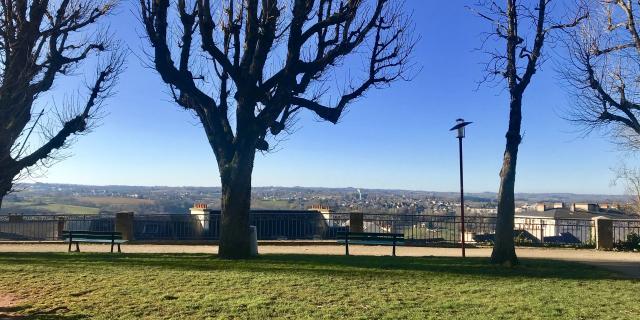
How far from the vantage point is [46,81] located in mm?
13414

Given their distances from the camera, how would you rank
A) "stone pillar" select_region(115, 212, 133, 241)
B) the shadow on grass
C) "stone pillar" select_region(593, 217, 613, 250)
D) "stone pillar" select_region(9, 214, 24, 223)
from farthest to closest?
"stone pillar" select_region(9, 214, 24, 223)
"stone pillar" select_region(115, 212, 133, 241)
"stone pillar" select_region(593, 217, 613, 250)
the shadow on grass

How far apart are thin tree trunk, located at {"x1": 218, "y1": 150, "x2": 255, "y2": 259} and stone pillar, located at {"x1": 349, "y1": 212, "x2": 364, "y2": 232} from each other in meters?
6.75

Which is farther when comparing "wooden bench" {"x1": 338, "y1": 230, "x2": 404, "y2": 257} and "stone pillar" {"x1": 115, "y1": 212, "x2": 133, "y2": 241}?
"stone pillar" {"x1": 115, "y1": 212, "x2": 133, "y2": 241}

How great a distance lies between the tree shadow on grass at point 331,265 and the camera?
10656 mm

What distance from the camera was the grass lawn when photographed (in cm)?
717

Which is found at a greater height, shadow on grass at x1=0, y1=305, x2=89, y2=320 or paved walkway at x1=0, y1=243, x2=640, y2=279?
shadow on grass at x1=0, y1=305, x2=89, y2=320

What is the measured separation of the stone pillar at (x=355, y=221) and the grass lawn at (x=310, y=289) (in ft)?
21.5

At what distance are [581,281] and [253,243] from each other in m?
7.82

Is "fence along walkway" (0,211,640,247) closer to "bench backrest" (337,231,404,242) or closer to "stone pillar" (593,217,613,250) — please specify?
"stone pillar" (593,217,613,250)

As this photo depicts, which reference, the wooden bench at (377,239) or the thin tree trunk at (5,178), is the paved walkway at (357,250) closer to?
the wooden bench at (377,239)

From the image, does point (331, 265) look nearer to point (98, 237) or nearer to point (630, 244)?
point (98, 237)

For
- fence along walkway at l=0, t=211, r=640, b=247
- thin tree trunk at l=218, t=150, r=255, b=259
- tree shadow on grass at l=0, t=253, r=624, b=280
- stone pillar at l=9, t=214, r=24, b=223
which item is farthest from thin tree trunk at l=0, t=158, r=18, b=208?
stone pillar at l=9, t=214, r=24, b=223

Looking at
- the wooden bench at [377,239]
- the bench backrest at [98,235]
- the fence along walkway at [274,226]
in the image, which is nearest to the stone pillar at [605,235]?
the fence along walkway at [274,226]

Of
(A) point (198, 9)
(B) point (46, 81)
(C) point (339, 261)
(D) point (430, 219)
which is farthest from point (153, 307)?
(D) point (430, 219)
